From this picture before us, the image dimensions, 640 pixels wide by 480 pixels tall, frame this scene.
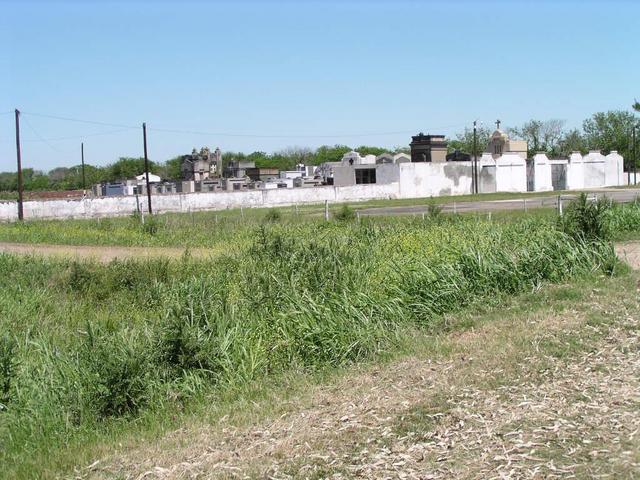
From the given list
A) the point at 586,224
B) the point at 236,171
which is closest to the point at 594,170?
the point at 236,171

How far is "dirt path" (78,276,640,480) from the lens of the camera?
5484 millimetres

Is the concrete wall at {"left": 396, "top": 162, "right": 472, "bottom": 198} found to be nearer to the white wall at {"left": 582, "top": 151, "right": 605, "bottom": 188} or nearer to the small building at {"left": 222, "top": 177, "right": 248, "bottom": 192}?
the white wall at {"left": 582, "top": 151, "right": 605, "bottom": 188}

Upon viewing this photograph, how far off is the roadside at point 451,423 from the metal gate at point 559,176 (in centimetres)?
7682

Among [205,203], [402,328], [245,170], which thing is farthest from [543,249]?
[245,170]

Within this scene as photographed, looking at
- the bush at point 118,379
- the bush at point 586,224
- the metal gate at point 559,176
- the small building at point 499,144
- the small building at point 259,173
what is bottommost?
the bush at point 118,379

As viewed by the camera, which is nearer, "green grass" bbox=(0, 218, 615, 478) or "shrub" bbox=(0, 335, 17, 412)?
"green grass" bbox=(0, 218, 615, 478)

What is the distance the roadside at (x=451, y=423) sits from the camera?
5504mm

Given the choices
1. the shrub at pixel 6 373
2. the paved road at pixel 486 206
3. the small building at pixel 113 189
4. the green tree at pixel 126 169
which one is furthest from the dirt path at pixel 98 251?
the green tree at pixel 126 169

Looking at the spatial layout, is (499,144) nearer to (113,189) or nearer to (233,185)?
(233,185)

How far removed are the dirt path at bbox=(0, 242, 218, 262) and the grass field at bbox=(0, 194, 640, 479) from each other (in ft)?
19.1

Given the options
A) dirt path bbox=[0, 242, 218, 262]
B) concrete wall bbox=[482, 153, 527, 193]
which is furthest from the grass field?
concrete wall bbox=[482, 153, 527, 193]

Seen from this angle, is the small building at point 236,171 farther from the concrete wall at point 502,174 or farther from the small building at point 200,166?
the concrete wall at point 502,174

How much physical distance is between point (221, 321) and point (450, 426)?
5140 millimetres

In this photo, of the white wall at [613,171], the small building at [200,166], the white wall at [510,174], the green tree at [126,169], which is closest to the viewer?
the white wall at [510,174]
